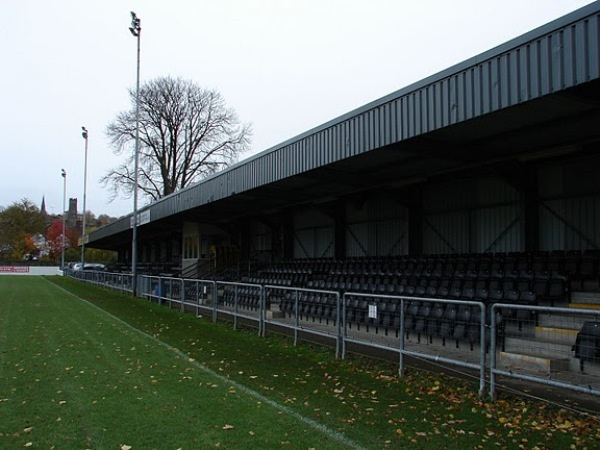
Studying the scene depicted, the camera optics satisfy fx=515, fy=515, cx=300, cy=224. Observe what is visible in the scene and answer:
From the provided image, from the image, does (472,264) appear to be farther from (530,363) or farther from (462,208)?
(530,363)

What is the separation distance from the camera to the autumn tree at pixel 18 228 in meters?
88.3

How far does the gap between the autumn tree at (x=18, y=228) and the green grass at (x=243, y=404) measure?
89.0m

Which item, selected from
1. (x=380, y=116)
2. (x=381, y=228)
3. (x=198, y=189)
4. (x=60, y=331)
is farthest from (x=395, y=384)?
(x=198, y=189)

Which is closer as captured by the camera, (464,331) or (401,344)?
(464,331)

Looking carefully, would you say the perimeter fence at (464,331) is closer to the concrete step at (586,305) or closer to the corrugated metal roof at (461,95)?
the concrete step at (586,305)

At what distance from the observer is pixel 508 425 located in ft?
17.4

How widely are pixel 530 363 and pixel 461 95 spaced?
4595 millimetres

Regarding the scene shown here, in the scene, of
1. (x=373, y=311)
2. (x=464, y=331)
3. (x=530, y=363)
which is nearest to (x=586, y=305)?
(x=530, y=363)

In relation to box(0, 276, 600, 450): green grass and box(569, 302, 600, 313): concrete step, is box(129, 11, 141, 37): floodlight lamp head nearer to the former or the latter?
box(0, 276, 600, 450): green grass

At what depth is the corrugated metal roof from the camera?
712 cm

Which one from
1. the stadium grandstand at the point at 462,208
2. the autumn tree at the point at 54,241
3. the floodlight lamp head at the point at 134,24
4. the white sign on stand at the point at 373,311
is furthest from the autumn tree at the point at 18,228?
the white sign on stand at the point at 373,311

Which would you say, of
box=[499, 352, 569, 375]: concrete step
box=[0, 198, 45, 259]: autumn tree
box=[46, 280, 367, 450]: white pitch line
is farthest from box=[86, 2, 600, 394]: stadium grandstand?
box=[0, 198, 45, 259]: autumn tree

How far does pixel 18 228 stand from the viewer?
292 feet

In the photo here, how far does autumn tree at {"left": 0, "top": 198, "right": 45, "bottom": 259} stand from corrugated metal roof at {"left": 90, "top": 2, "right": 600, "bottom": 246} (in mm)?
86877
